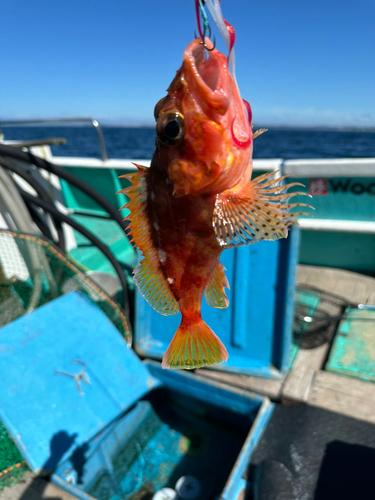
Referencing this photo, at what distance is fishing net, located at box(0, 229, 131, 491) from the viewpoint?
3713 millimetres

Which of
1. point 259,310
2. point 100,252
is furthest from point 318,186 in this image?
point 100,252

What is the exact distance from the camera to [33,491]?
2660mm

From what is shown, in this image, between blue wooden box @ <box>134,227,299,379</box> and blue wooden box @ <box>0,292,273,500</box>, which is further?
blue wooden box @ <box>134,227,299,379</box>

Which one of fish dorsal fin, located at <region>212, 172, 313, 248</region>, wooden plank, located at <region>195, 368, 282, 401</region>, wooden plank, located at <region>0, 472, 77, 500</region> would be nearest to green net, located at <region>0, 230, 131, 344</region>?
wooden plank, located at <region>195, 368, 282, 401</region>

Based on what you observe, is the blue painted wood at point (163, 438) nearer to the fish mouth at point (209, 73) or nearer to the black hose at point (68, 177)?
the black hose at point (68, 177)

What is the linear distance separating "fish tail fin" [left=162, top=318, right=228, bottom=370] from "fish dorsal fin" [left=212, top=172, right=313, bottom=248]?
482mm

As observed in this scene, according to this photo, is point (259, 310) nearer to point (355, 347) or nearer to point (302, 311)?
point (302, 311)

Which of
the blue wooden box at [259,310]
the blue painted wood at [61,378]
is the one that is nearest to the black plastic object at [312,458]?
the blue wooden box at [259,310]

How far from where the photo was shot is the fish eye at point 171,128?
115cm

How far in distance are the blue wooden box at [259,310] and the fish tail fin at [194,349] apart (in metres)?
2.34

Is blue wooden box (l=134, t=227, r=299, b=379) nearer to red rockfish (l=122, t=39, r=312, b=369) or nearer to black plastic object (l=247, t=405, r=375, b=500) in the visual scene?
black plastic object (l=247, t=405, r=375, b=500)

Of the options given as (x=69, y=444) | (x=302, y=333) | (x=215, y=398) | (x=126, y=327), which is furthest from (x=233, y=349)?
(x=69, y=444)

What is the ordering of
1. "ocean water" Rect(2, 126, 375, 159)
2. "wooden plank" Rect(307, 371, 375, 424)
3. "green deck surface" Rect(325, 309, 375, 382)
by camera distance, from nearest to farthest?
"wooden plank" Rect(307, 371, 375, 424) < "green deck surface" Rect(325, 309, 375, 382) < "ocean water" Rect(2, 126, 375, 159)

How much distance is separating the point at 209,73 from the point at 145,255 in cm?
71
